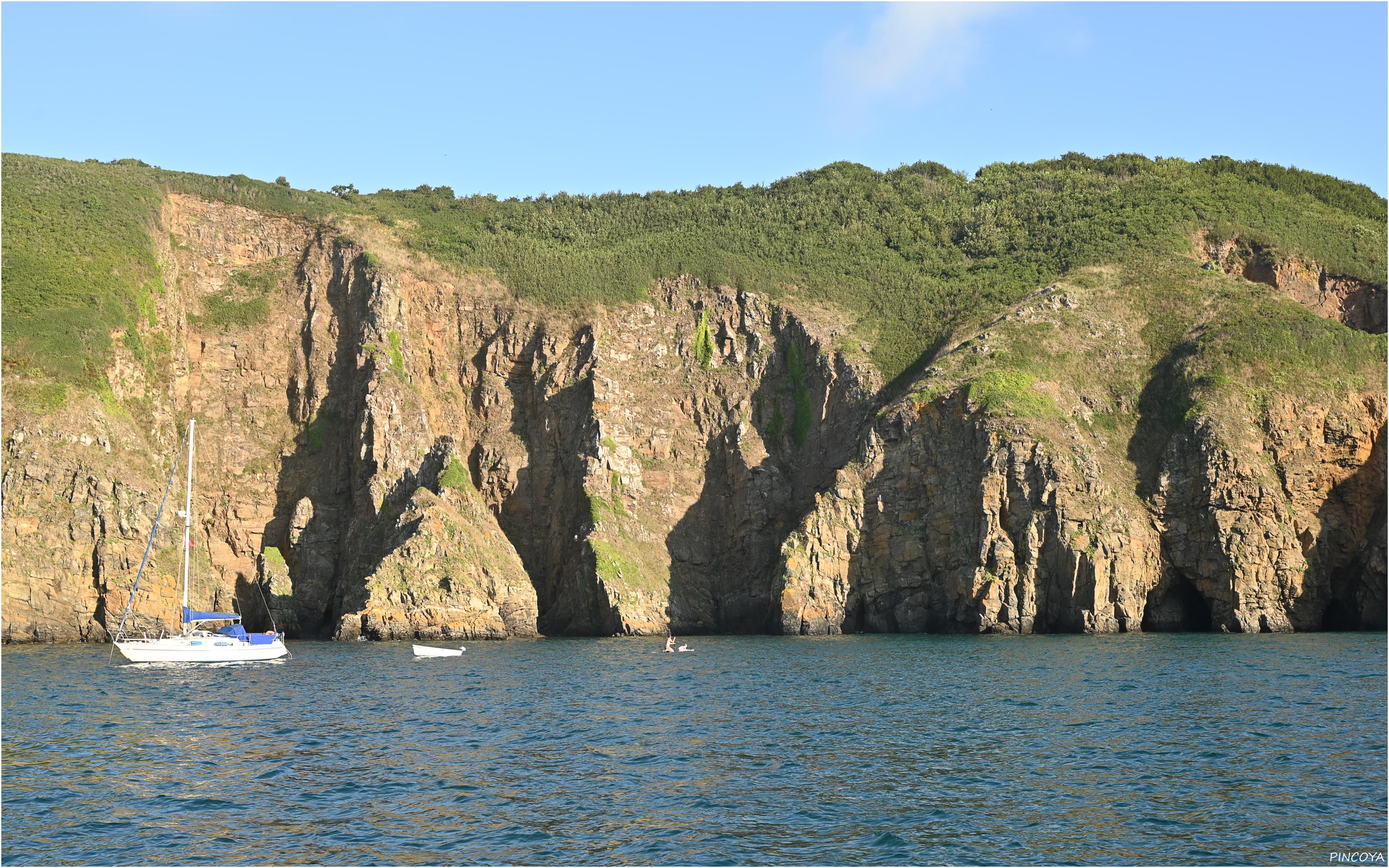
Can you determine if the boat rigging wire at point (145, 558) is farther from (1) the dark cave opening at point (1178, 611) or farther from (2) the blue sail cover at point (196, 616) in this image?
(1) the dark cave opening at point (1178, 611)

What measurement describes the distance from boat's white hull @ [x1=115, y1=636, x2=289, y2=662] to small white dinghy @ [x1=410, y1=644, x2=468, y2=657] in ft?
26.7

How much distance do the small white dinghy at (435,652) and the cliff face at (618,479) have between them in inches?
451

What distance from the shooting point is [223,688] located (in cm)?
5456

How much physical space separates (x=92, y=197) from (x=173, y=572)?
4263 cm

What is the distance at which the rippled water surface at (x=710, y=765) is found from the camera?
82.6ft

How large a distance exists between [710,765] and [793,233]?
101 m

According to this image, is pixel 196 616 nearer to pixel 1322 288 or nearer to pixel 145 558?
pixel 145 558

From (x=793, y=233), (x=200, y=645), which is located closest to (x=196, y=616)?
(x=200, y=645)

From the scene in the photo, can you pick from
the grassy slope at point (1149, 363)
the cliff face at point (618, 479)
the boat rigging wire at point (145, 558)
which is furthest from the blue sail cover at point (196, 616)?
the grassy slope at point (1149, 363)

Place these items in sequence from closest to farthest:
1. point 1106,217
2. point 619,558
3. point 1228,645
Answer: point 1228,645
point 619,558
point 1106,217

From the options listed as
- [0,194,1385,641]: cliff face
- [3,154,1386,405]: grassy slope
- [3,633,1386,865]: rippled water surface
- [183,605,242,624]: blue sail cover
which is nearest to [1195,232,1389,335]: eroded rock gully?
[3,154,1386,405]: grassy slope

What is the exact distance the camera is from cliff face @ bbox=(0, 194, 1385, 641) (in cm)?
8412

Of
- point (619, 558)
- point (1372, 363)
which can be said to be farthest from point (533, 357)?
point (1372, 363)

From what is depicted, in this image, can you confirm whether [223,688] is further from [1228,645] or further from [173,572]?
[1228,645]
